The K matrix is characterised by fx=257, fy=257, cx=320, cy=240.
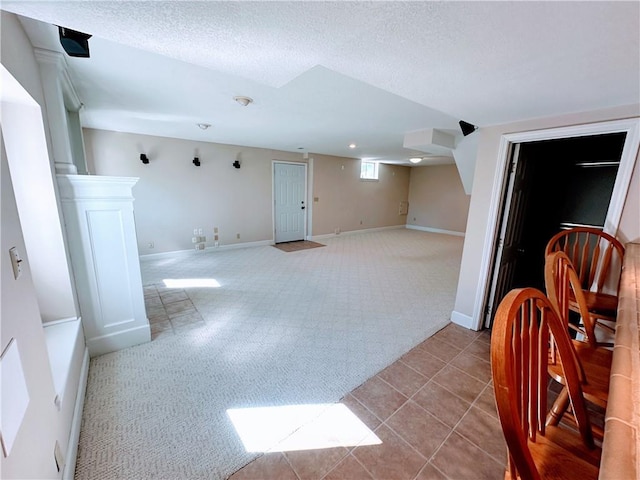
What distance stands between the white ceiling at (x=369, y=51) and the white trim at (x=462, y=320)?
191 cm

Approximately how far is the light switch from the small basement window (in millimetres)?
7196

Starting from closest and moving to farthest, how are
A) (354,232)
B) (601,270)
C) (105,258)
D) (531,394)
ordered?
(531,394) → (601,270) → (105,258) → (354,232)

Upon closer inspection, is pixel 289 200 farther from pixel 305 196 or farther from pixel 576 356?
pixel 576 356

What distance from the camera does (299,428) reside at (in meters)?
1.53

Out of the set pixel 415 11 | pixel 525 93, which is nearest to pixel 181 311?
pixel 415 11

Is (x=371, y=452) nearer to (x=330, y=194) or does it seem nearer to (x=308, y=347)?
(x=308, y=347)

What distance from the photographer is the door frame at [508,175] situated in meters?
1.73

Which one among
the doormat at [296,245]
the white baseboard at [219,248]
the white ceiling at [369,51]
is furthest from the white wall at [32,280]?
the doormat at [296,245]

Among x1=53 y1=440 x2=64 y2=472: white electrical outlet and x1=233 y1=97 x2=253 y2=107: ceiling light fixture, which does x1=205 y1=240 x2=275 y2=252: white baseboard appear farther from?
x1=53 y1=440 x2=64 y2=472: white electrical outlet

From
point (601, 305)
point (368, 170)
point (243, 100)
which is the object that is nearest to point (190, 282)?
point (243, 100)

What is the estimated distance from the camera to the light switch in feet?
2.98

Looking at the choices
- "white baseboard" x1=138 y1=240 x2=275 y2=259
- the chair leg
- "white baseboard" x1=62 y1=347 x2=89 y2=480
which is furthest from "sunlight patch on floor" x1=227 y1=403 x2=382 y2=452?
"white baseboard" x1=138 y1=240 x2=275 y2=259

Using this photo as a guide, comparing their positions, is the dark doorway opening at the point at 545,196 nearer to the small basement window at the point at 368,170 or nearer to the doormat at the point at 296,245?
the doormat at the point at 296,245

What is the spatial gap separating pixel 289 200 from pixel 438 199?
495 centimetres
